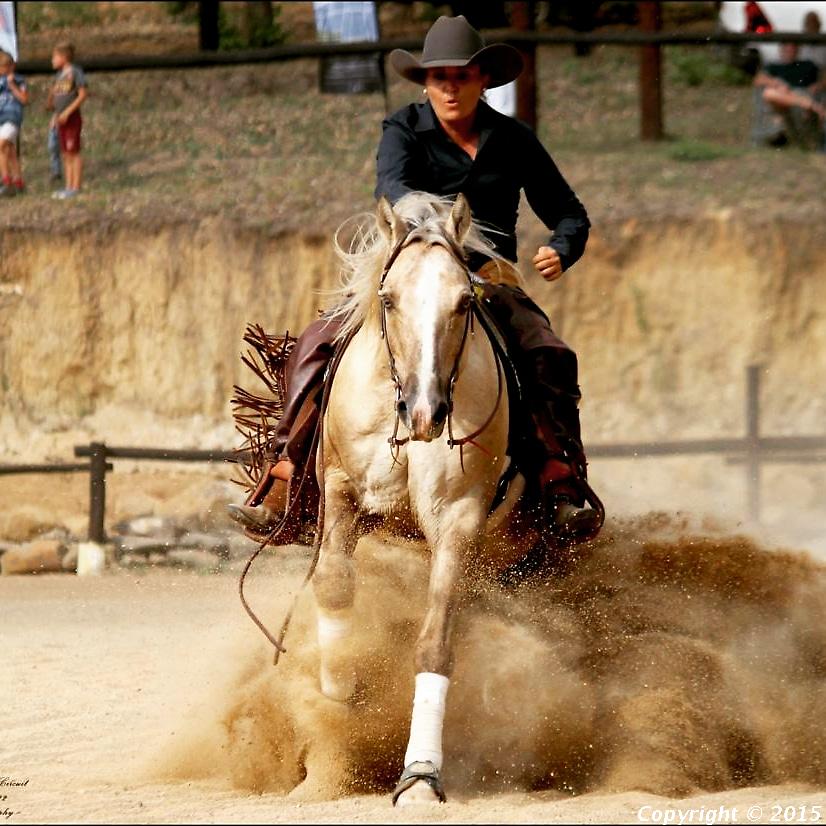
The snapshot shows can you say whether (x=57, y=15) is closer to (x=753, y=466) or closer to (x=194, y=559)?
(x=194, y=559)

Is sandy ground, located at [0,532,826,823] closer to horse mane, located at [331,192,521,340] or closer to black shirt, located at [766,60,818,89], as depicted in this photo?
horse mane, located at [331,192,521,340]

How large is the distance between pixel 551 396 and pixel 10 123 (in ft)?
35.2

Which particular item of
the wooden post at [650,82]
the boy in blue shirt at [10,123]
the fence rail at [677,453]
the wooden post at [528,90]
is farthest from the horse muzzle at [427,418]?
the wooden post at [650,82]

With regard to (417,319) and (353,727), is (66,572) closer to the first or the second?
(353,727)

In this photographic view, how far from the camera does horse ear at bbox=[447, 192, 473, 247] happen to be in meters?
5.34

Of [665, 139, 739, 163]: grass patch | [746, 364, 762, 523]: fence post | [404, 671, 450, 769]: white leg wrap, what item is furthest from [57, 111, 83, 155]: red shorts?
[404, 671, 450, 769]: white leg wrap

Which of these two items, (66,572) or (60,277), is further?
(60,277)

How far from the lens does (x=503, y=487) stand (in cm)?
590

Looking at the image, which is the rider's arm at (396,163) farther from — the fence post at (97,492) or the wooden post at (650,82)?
the wooden post at (650,82)

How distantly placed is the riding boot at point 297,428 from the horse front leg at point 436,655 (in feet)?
2.63

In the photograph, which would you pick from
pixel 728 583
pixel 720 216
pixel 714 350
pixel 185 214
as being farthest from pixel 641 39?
pixel 728 583

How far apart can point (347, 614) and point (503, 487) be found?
0.79 m

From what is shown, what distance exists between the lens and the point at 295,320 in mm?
14375

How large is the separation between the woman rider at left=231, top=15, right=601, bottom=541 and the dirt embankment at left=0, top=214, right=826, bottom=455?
809cm
